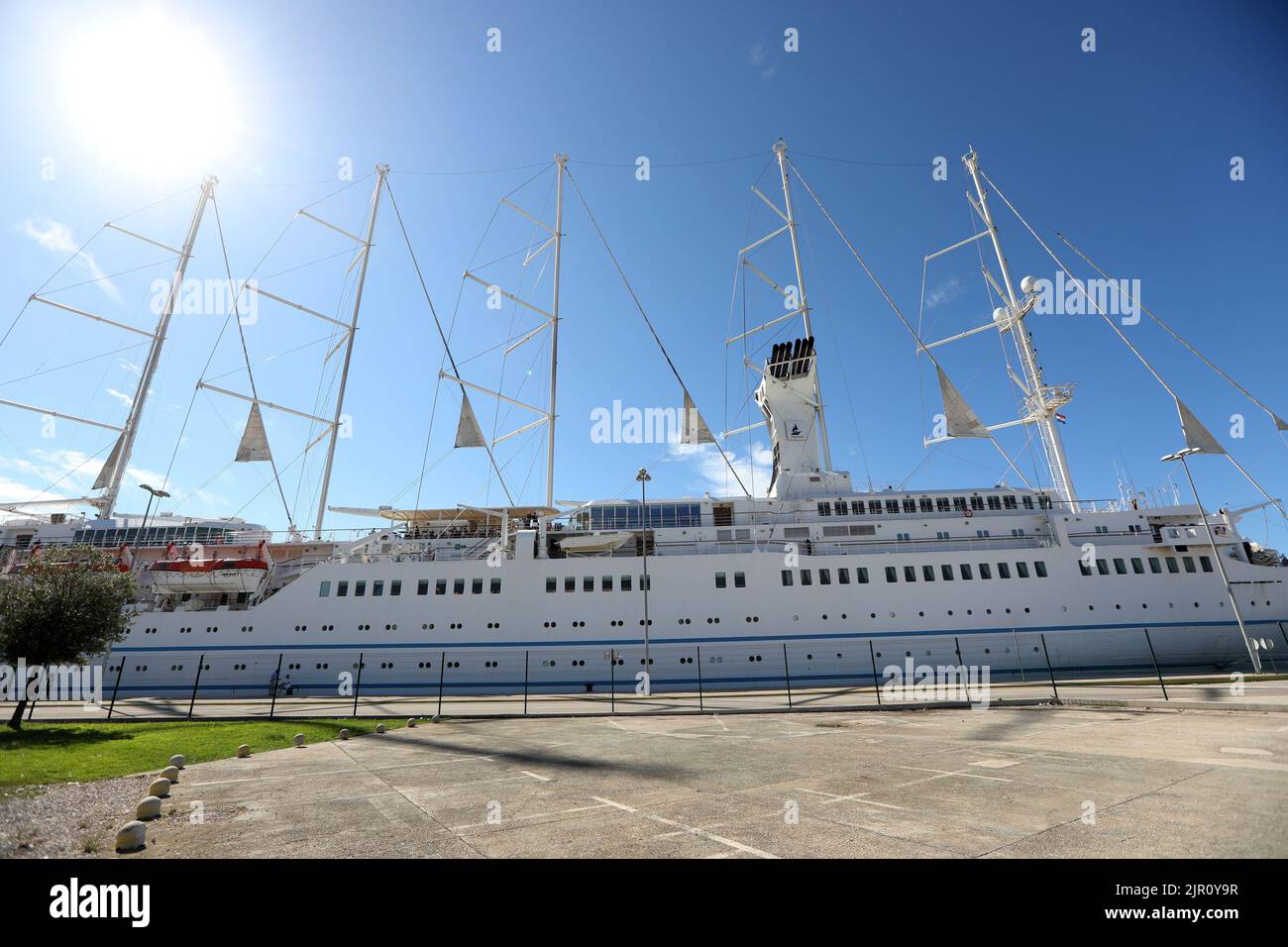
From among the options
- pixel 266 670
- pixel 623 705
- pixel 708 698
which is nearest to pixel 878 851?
pixel 623 705

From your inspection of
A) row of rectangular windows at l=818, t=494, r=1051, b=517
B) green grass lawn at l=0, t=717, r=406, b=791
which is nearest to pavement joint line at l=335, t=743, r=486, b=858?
green grass lawn at l=0, t=717, r=406, b=791

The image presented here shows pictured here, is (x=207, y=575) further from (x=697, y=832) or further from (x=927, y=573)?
(x=927, y=573)

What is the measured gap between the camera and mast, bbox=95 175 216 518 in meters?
37.1

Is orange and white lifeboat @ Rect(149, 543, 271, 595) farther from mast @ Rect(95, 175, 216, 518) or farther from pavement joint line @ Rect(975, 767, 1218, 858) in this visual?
pavement joint line @ Rect(975, 767, 1218, 858)

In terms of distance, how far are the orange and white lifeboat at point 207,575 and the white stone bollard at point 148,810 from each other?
2591 centimetres

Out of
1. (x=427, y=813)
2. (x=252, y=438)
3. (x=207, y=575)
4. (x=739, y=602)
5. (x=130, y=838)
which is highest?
(x=252, y=438)

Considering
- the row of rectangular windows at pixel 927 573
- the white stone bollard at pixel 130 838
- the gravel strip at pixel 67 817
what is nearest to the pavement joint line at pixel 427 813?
the white stone bollard at pixel 130 838

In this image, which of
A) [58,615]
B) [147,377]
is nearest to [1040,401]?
[58,615]

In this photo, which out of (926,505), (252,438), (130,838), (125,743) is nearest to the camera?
(130,838)

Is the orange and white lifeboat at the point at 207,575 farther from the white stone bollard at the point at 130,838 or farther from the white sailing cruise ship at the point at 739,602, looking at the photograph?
the white stone bollard at the point at 130,838

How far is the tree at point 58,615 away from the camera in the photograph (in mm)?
12812

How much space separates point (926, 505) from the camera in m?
27.8

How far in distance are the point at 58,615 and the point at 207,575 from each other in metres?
14.8
